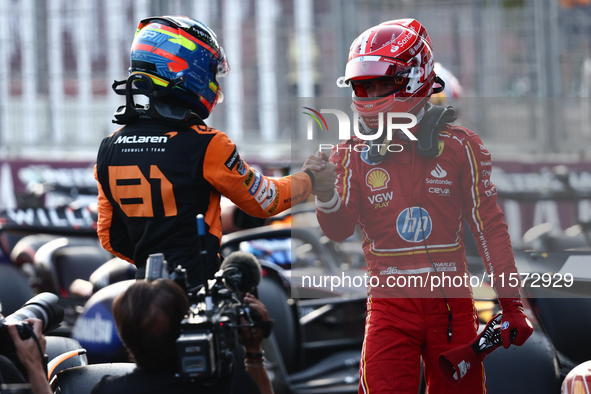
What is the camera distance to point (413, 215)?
2.47 metres

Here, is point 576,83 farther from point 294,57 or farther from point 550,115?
point 294,57

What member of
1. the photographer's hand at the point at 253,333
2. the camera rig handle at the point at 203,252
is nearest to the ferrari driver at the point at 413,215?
the photographer's hand at the point at 253,333

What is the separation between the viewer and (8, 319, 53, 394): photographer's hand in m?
2.26

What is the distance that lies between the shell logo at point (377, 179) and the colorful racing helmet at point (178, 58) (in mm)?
717

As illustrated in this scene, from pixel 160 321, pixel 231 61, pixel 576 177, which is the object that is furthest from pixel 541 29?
pixel 160 321

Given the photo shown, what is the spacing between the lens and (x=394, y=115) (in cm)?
250

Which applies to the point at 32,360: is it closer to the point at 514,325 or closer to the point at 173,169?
the point at 173,169

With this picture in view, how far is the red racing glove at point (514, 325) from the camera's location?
89.8 inches

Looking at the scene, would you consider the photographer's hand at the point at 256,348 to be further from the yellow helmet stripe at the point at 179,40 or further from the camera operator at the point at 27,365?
the yellow helmet stripe at the point at 179,40

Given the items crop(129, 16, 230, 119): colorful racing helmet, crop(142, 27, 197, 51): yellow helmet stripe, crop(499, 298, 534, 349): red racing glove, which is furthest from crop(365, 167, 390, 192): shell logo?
crop(142, 27, 197, 51): yellow helmet stripe

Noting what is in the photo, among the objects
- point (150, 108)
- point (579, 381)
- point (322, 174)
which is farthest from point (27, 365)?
point (579, 381)

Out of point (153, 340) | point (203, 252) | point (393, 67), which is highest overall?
point (393, 67)

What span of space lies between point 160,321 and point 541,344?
1.63m

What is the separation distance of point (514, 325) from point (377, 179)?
27.4 inches
